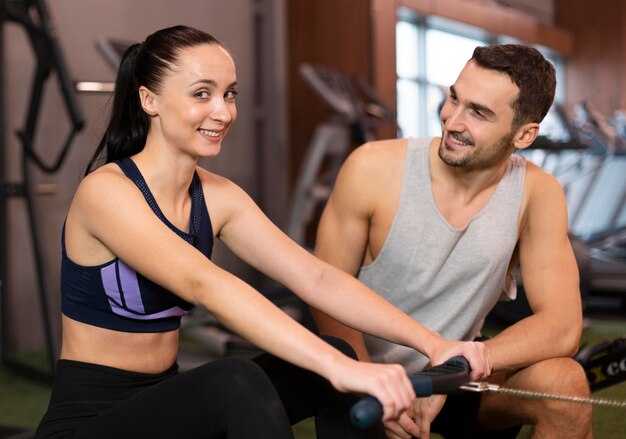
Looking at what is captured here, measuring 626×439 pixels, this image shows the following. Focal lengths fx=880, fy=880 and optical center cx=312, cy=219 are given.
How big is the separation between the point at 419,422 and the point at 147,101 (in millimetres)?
785

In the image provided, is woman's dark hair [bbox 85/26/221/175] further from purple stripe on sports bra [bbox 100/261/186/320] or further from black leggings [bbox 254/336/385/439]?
black leggings [bbox 254/336/385/439]

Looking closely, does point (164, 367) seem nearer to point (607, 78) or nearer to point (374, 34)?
point (374, 34)

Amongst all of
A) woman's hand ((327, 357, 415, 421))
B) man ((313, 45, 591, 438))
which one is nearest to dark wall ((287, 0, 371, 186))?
man ((313, 45, 591, 438))

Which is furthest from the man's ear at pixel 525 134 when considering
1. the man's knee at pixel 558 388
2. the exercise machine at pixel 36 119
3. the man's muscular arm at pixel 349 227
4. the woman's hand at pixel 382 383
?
the exercise machine at pixel 36 119

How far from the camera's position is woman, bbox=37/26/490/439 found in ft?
4.20

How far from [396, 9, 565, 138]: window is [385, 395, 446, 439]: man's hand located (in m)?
5.36

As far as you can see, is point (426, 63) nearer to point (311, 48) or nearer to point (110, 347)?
point (311, 48)

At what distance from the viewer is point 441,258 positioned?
6.12ft

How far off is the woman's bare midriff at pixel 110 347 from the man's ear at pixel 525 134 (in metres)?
0.89

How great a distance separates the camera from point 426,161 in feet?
6.32

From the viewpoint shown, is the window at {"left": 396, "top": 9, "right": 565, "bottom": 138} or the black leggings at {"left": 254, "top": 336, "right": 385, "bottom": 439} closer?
the black leggings at {"left": 254, "top": 336, "right": 385, "bottom": 439}

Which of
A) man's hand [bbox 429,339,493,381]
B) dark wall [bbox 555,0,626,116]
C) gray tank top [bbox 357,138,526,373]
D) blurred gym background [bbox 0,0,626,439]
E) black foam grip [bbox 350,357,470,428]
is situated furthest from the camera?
dark wall [bbox 555,0,626,116]

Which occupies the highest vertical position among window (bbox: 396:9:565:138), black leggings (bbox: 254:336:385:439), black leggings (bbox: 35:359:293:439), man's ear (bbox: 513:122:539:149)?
man's ear (bbox: 513:122:539:149)

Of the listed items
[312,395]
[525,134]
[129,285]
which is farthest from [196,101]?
[525,134]
